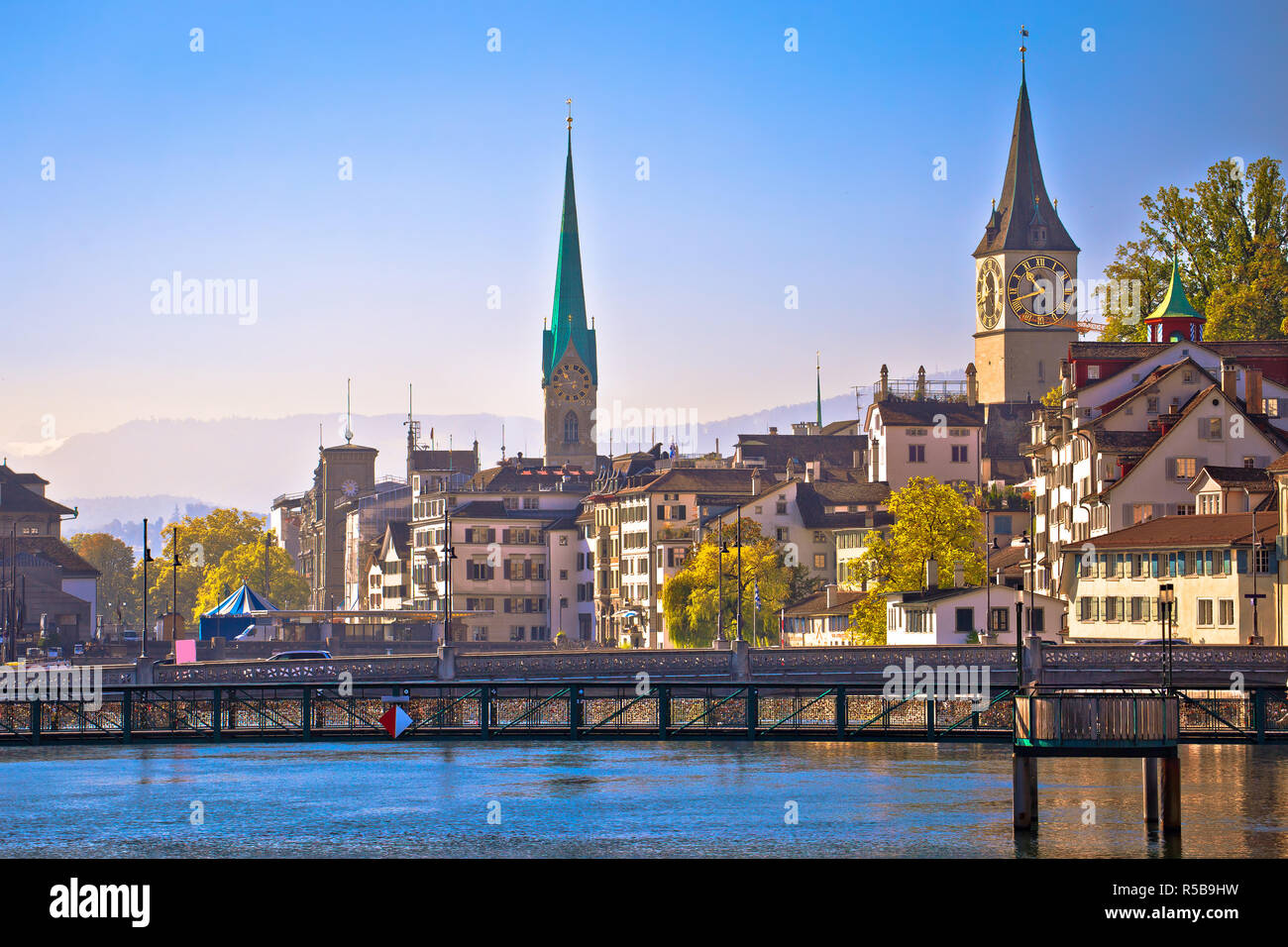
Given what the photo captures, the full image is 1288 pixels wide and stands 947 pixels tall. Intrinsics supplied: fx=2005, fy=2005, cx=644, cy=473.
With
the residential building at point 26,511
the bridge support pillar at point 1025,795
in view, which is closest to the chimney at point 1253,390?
the bridge support pillar at point 1025,795

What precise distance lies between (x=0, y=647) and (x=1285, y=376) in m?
93.6

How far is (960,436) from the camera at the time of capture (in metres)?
162

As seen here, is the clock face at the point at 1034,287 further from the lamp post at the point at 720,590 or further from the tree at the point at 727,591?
the lamp post at the point at 720,590

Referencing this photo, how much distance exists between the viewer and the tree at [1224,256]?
13988 centimetres

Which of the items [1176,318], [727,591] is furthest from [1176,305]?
[727,591]

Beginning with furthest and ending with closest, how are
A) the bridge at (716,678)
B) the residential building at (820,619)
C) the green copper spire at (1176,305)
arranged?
the green copper spire at (1176,305)
the residential building at (820,619)
the bridge at (716,678)

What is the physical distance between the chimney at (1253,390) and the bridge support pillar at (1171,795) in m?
70.9

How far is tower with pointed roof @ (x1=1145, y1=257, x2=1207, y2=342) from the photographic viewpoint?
450 feet

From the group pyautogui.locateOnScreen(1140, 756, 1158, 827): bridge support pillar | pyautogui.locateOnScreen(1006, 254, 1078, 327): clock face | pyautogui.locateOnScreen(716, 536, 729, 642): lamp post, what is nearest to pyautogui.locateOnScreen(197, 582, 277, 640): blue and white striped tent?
pyautogui.locateOnScreen(716, 536, 729, 642): lamp post

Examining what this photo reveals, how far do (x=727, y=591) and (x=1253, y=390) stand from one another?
1527 inches

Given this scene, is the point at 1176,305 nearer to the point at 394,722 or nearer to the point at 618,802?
the point at 618,802

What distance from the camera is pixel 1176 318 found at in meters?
137

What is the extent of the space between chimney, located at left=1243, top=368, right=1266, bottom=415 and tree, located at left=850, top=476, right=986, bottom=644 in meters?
17.9
